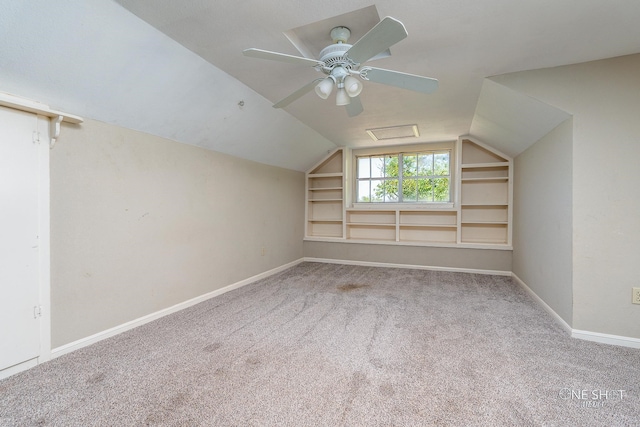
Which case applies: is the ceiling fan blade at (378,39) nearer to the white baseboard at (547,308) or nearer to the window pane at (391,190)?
the white baseboard at (547,308)

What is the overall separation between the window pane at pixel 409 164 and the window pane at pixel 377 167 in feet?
1.37

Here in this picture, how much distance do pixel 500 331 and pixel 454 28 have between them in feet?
7.83

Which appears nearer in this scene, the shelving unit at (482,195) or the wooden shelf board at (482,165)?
the wooden shelf board at (482,165)

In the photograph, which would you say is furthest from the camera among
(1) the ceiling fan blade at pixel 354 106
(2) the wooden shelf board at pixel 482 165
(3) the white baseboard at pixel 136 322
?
(2) the wooden shelf board at pixel 482 165

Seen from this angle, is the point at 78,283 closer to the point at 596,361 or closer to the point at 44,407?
the point at 44,407

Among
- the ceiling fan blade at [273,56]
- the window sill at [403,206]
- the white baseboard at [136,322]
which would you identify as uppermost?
the ceiling fan blade at [273,56]

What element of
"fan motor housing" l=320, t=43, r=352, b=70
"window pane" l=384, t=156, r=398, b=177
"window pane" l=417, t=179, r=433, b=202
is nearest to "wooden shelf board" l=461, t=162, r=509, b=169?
"window pane" l=417, t=179, r=433, b=202

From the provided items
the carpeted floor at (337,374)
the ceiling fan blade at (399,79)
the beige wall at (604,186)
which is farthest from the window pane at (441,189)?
the ceiling fan blade at (399,79)

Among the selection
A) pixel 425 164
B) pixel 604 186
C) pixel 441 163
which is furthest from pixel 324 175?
pixel 604 186

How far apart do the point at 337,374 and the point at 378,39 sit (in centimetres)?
194

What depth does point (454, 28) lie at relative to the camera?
1809 mm

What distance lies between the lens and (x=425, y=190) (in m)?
5.09

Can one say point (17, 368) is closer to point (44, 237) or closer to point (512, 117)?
point (44, 237)

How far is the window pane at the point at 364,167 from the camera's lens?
218 inches
